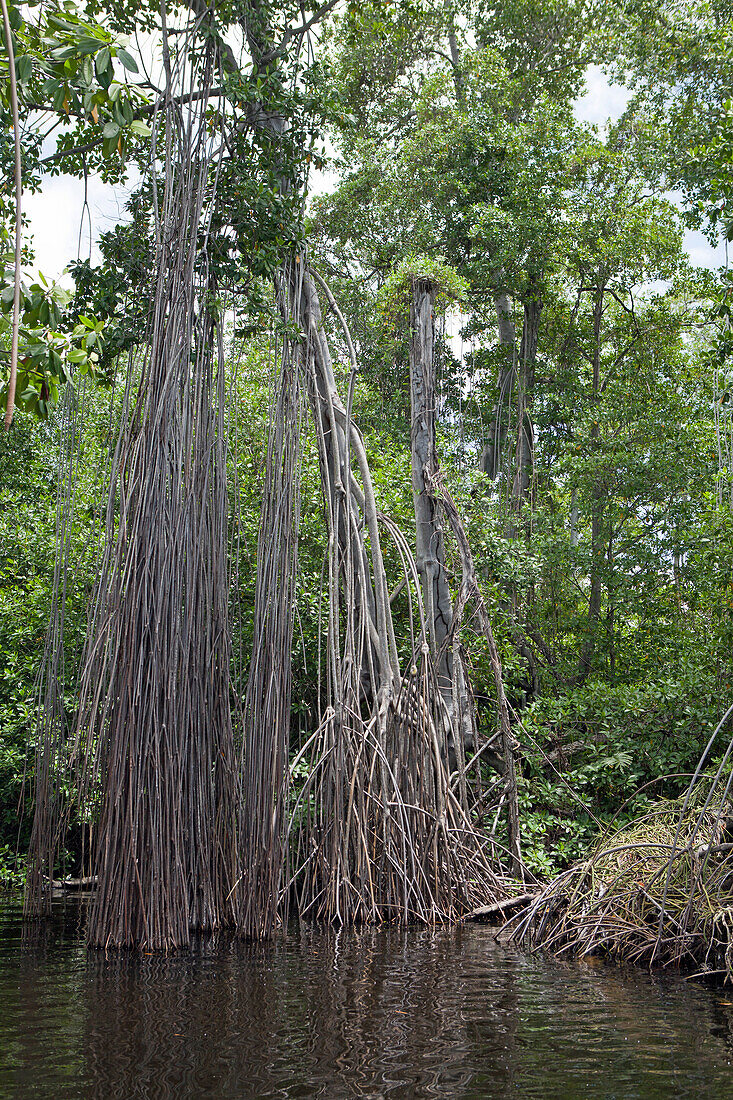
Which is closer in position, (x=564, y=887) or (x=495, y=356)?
(x=564, y=887)

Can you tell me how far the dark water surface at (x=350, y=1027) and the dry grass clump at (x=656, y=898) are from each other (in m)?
0.30

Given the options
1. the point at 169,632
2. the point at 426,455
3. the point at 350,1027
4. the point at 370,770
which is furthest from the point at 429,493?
the point at 350,1027

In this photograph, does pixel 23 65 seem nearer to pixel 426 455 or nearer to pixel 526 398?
pixel 426 455

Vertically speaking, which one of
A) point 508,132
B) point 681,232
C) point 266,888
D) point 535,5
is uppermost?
point 535,5

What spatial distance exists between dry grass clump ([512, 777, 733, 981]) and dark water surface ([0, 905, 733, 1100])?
299mm

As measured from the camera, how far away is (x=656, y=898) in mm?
5082

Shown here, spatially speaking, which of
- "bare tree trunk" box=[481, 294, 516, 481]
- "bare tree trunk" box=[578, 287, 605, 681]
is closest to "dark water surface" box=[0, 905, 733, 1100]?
"bare tree trunk" box=[578, 287, 605, 681]

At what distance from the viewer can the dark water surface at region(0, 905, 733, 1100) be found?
284 centimetres

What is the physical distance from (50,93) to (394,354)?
9346 millimetres

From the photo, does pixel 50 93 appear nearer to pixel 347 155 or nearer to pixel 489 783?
pixel 489 783

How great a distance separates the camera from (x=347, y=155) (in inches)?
494

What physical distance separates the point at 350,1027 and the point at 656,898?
2418 millimetres

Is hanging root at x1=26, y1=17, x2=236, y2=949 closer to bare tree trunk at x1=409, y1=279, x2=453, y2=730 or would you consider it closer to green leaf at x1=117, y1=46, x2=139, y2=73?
green leaf at x1=117, y1=46, x2=139, y2=73

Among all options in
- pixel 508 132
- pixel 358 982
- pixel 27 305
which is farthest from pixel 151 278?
pixel 508 132
